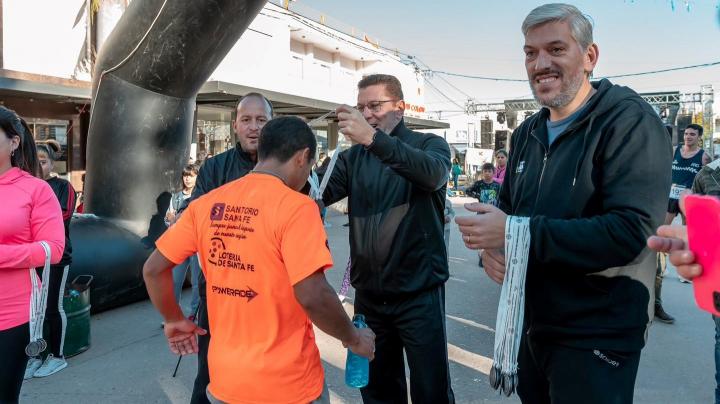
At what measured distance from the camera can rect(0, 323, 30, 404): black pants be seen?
98.5 inches

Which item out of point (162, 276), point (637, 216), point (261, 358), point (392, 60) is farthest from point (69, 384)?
point (392, 60)

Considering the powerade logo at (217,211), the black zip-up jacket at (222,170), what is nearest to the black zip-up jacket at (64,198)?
the black zip-up jacket at (222,170)

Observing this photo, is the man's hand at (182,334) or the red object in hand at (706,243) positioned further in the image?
the man's hand at (182,334)

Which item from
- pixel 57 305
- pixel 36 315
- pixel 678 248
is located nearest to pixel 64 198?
pixel 57 305

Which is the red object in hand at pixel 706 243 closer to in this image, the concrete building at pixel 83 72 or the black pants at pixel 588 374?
the black pants at pixel 588 374

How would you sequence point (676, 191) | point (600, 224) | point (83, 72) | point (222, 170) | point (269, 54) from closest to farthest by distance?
point (600, 224), point (222, 170), point (676, 191), point (83, 72), point (269, 54)

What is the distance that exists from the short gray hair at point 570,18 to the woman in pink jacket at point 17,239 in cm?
262

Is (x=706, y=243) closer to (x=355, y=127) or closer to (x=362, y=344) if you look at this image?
(x=362, y=344)

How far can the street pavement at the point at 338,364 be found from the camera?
3.81 metres

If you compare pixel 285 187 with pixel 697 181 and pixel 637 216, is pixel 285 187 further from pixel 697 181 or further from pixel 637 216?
pixel 697 181

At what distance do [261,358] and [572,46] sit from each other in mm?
1591

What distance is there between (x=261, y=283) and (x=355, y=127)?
2.98ft

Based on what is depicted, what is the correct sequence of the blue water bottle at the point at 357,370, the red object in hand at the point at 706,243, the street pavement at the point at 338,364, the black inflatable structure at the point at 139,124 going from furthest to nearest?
the black inflatable structure at the point at 139,124, the street pavement at the point at 338,364, the blue water bottle at the point at 357,370, the red object in hand at the point at 706,243

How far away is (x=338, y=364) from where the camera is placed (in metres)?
4.36
